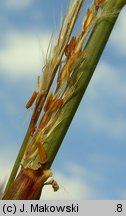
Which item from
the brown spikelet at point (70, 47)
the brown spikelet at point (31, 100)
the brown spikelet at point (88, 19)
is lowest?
the brown spikelet at point (31, 100)

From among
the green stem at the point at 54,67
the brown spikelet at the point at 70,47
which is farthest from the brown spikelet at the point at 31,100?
the brown spikelet at the point at 70,47

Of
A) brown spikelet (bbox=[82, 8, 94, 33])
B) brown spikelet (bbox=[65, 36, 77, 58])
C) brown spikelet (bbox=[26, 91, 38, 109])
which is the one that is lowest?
brown spikelet (bbox=[26, 91, 38, 109])

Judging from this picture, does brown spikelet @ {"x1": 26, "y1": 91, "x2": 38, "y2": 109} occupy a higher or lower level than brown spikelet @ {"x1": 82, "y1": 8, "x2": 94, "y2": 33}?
lower

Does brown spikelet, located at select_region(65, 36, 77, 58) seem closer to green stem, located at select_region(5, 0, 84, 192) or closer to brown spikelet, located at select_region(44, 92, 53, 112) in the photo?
green stem, located at select_region(5, 0, 84, 192)

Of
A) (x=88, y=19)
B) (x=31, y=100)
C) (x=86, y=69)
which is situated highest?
(x=88, y=19)

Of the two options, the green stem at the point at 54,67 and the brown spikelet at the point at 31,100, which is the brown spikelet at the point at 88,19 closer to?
the green stem at the point at 54,67

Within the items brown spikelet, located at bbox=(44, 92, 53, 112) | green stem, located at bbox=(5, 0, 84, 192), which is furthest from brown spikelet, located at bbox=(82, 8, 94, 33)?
brown spikelet, located at bbox=(44, 92, 53, 112)

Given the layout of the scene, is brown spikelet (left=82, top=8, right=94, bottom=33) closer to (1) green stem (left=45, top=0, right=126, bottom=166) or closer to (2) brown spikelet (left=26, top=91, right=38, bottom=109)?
(1) green stem (left=45, top=0, right=126, bottom=166)

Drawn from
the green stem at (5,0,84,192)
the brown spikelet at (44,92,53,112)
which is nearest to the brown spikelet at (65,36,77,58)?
the green stem at (5,0,84,192)

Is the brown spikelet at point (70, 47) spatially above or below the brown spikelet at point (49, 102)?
above

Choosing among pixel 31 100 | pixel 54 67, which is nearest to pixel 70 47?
pixel 54 67

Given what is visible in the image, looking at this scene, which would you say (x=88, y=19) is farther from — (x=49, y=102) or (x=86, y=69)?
(x=49, y=102)

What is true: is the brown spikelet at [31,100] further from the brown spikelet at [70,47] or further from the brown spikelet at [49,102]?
the brown spikelet at [70,47]

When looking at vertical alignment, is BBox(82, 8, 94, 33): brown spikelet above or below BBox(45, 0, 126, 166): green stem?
above
